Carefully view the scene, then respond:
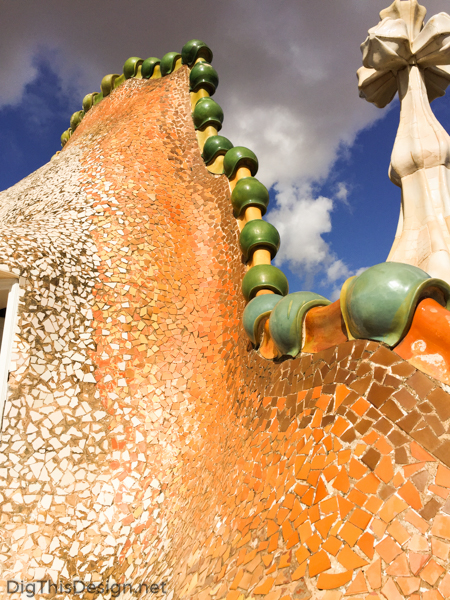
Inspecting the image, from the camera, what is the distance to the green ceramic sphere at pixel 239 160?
372 cm

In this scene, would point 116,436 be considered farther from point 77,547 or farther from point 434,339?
point 434,339

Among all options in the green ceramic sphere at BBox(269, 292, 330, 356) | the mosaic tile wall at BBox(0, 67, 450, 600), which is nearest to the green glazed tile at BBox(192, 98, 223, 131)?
the mosaic tile wall at BBox(0, 67, 450, 600)

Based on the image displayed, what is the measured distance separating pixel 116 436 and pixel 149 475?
304 mm

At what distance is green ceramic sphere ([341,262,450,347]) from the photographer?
1764mm

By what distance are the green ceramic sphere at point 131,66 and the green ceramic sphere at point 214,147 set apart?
2.13 meters

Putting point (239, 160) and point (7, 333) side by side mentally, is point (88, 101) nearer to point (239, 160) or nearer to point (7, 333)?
point (239, 160)

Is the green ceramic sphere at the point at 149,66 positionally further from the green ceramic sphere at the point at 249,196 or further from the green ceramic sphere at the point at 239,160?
the green ceramic sphere at the point at 249,196

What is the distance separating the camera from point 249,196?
3.44m

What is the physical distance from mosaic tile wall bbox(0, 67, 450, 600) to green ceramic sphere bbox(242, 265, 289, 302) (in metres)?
0.23

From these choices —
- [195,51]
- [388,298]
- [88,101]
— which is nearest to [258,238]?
[388,298]

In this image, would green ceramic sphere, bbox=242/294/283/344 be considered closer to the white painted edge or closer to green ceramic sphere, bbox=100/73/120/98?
the white painted edge

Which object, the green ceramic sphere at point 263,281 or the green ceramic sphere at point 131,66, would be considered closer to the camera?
the green ceramic sphere at point 263,281

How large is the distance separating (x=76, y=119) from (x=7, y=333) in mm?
4514

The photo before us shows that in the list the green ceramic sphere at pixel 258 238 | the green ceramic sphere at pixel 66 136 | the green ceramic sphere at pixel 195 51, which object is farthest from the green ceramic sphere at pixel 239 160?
the green ceramic sphere at pixel 66 136
